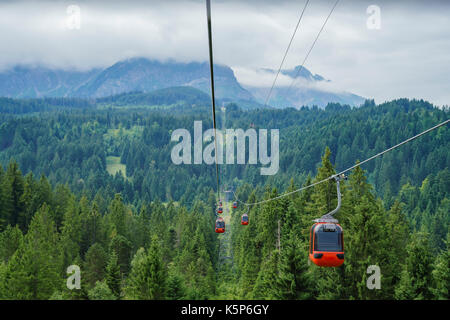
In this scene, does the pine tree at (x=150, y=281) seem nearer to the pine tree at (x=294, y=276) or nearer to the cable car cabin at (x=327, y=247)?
the pine tree at (x=294, y=276)

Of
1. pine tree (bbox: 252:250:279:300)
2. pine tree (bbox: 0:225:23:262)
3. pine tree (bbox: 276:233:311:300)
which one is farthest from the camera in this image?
pine tree (bbox: 0:225:23:262)

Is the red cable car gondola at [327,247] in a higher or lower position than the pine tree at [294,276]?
higher

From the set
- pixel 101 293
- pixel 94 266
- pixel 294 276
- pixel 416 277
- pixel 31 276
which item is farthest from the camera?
pixel 94 266

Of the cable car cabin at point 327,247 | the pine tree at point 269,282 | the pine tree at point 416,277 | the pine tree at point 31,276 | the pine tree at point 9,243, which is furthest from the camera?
the pine tree at point 9,243

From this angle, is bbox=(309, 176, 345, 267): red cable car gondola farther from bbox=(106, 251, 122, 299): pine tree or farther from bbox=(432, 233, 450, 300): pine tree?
bbox=(106, 251, 122, 299): pine tree

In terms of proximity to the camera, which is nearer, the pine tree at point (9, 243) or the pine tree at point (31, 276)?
the pine tree at point (31, 276)

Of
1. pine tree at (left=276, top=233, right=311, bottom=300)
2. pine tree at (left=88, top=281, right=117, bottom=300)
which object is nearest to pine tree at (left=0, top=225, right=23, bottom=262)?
pine tree at (left=88, top=281, right=117, bottom=300)

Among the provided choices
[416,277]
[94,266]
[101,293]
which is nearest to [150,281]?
[101,293]

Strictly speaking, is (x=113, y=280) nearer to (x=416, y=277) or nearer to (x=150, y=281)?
(x=150, y=281)

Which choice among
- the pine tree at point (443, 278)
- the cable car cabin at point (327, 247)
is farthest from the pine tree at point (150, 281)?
the cable car cabin at point (327, 247)

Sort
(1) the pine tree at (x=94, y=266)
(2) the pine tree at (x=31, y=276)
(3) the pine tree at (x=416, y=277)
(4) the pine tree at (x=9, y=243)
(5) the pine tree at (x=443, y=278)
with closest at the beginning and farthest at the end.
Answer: (5) the pine tree at (x=443, y=278) < (3) the pine tree at (x=416, y=277) < (2) the pine tree at (x=31, y=276) < (4) the pine tree at (x=9, y=243) < (1) the pine tree at (x=94, y=266)

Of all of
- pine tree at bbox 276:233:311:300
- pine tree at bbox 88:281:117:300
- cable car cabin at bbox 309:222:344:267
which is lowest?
pine tree at bbox 88:281:117:300
